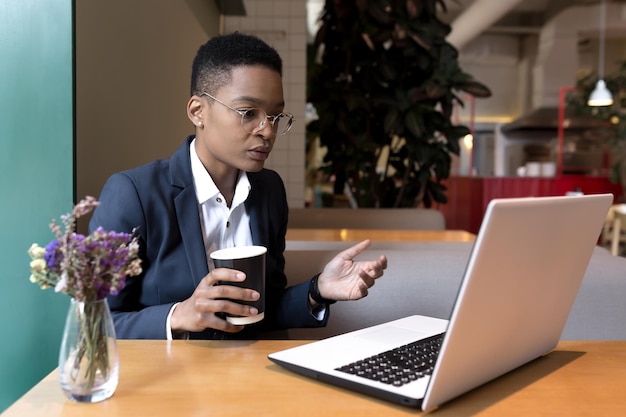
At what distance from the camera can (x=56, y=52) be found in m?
1.37

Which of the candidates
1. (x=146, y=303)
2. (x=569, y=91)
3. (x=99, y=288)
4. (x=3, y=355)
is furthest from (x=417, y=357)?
(x=569, y=91)

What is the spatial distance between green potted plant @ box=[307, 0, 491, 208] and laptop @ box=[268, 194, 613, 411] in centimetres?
298

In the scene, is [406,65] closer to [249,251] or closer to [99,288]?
[249,251]

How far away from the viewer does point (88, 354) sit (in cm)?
76

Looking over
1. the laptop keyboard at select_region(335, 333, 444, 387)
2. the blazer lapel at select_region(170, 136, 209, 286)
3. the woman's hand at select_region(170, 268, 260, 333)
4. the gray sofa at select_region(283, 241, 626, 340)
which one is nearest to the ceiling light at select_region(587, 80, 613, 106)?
the gray sofa at select_region(283, 241, 626, 340)

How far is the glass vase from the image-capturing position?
754mm

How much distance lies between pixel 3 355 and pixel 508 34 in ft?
40.6

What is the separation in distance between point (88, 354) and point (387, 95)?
347cm

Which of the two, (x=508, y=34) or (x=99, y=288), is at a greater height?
(x=508, y=34)

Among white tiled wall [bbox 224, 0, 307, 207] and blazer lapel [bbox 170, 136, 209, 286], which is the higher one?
white tiled wall [bbox 224, 0, 307, 207]

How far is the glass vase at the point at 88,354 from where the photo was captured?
75 cm

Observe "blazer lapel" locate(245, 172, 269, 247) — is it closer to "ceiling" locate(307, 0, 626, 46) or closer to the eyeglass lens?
the eyeglass lens

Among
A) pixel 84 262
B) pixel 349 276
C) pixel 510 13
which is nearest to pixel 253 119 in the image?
pixel 349 276

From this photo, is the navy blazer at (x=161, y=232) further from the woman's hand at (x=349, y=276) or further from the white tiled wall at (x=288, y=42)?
the white tiled wall at (x=288, y=42)
